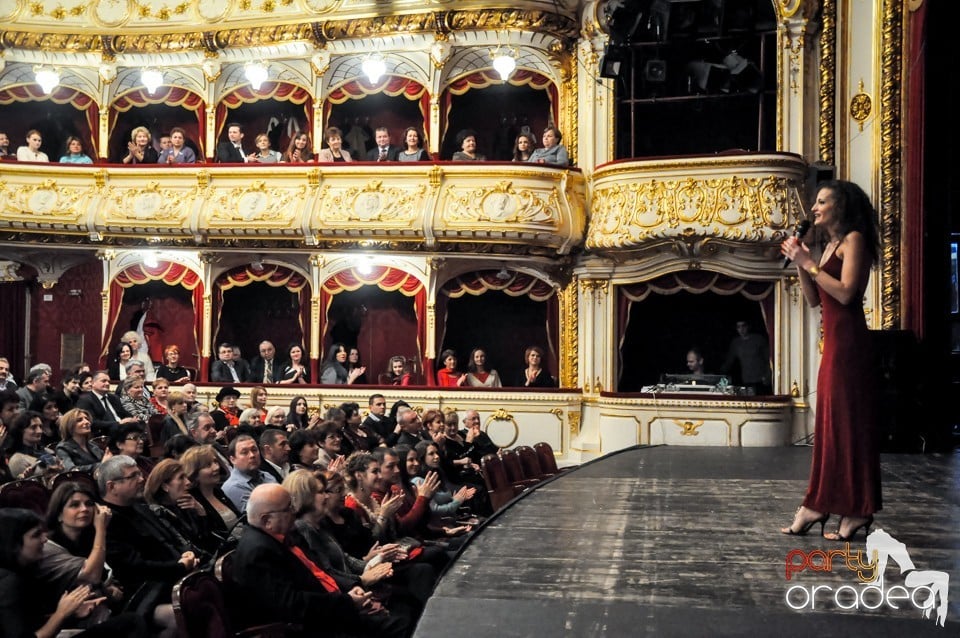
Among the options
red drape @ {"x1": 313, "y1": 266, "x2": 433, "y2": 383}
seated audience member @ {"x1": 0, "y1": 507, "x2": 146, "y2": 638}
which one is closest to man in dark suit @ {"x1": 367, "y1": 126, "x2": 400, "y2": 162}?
red drape @ {"x1": 313, "y1": 266, "x2": 433, "y2": 383}

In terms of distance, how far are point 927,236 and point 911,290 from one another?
52cm

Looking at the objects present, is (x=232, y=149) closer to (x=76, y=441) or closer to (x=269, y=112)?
(x=269, y=112)

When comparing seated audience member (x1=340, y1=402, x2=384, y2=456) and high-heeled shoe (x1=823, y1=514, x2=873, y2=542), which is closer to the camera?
high-heeled shoe (x1=823, y1=514, x2=873, y2=542)

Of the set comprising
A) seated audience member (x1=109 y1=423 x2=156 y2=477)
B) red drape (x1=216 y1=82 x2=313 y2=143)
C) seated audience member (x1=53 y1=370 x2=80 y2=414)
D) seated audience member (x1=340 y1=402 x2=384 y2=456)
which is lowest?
seated audience member (x1=340 y1=402 x2=384 y2=456)

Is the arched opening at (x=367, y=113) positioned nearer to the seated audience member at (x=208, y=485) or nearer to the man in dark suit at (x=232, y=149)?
the man in dark suit at (x=232, y=149)

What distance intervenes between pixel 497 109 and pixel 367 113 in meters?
1.81

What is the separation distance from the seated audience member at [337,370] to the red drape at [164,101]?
341 cm

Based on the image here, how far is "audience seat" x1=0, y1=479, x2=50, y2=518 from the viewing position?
15.7 feet

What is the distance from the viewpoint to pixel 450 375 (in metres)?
13.5

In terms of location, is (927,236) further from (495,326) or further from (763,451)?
(495,326)

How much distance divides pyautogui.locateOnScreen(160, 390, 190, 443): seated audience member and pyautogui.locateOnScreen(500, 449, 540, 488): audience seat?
2.31 m

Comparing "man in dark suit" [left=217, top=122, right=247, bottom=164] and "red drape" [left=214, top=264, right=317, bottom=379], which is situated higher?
"man in dark suit" [left=217, top=122, right=247, bottom=164]

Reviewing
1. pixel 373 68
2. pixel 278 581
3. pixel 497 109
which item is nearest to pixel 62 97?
pixel 373 68

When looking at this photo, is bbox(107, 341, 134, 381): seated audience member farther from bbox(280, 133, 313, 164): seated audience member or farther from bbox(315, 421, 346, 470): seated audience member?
bbox(315, 421, 346, 470): seated audience member
